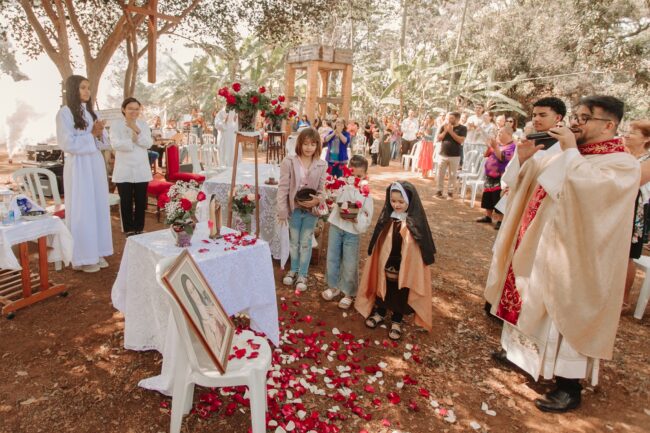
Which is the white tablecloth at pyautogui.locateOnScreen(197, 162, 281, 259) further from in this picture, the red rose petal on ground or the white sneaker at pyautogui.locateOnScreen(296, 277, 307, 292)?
the red rose petal on ground

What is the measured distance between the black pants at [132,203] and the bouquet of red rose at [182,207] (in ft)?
10.1

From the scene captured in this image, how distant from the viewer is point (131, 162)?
5828 mm

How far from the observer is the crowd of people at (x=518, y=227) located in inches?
118

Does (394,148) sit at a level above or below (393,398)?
above

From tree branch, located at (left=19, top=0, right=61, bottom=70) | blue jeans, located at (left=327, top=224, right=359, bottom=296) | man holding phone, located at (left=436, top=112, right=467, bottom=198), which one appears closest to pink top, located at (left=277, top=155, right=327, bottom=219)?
blue jeans, located at (left=327, top=224, right=359, bottom=296)

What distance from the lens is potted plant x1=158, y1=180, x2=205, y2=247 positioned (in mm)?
3213

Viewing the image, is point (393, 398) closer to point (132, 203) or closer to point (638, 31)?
point (132, 203)

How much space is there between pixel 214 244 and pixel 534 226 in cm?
263

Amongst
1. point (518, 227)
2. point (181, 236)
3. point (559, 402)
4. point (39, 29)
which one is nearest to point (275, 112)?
point (181, 236)

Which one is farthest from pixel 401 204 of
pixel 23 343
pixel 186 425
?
pixel 23 343

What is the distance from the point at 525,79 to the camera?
20656mm

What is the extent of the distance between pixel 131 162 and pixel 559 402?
5.67 m

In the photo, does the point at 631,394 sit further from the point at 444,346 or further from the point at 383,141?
the point at 383,141

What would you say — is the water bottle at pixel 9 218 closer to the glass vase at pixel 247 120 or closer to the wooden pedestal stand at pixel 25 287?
the wooden pedestal stand at pixel 25 287
